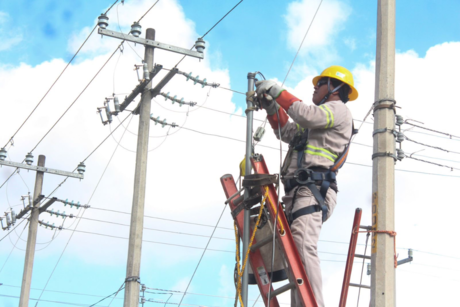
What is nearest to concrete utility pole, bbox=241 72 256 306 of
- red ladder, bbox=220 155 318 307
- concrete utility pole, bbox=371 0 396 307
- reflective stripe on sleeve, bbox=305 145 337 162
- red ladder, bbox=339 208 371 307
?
red ladder, bbox=220 155 318 307

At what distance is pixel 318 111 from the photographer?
223 inches

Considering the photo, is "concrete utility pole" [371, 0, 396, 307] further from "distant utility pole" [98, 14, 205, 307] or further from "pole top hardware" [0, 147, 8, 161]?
"pole top hardware" [0, 147, 8, 161]

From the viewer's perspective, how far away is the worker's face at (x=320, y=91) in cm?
623

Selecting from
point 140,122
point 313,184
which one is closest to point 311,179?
point 313,184

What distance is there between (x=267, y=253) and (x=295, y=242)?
16.0 inches

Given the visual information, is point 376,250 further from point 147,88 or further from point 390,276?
point 147,88

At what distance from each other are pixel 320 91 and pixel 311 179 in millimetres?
945

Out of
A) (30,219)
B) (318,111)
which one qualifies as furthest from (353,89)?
(30,219)

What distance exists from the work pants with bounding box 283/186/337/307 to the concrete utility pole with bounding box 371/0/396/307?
601 mm

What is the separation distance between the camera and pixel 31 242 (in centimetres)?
2033

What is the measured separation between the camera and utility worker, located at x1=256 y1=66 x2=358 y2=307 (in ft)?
18.4

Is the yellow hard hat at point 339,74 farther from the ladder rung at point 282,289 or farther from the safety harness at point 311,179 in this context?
the ladder rung at point 282,289

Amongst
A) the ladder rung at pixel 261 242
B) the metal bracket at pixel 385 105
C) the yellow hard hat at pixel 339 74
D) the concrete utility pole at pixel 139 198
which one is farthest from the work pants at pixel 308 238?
the concrete utility pole at pixel 139 198

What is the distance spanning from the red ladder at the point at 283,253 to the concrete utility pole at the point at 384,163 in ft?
2.06
